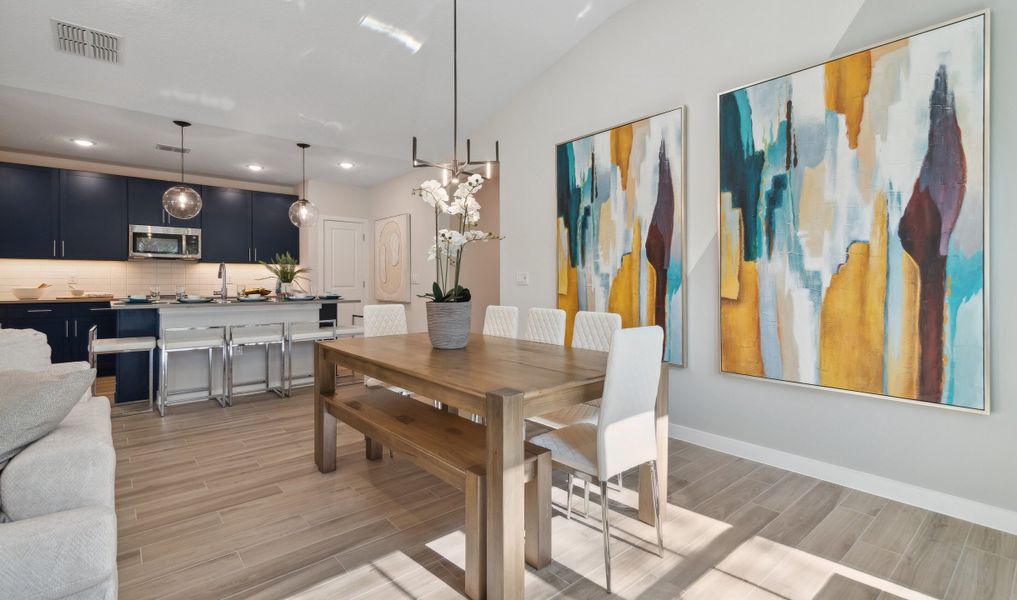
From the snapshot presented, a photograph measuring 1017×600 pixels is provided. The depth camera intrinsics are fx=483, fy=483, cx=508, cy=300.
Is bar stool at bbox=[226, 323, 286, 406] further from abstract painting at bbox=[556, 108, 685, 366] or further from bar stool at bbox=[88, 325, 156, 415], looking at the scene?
abstract painting at bbox=[556, 108, 685, 366]

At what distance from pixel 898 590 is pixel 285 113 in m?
5.30

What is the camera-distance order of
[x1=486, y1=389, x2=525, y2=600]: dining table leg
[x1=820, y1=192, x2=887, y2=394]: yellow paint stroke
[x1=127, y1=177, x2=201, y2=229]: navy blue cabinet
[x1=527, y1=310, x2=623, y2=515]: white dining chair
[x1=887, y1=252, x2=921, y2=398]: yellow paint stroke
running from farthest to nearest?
1. [x1=127, y1=177, x2=201, y2=229]: navy blue cabinet
2. [x1=527, y1=310, x2=623, y2=515]: white dining chair
3. [x1=820, y1=192, x2=887, y2=394]: yellow paint stroke
4. [x1=887, y1=252, x2=921, y2=398]: yellow paint stroke
5. [x1=486, y1=389, x2=525, y2=600]: dining table leg

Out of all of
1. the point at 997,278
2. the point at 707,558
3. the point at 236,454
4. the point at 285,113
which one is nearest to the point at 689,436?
the point at 707,558

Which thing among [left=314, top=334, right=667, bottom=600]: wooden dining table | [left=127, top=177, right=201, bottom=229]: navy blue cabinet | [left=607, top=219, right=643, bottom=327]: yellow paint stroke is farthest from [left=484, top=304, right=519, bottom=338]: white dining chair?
[left=127, top=177, right=201, bottom=229]: navy blue cabinet

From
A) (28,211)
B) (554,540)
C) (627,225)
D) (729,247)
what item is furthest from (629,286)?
(28,211)

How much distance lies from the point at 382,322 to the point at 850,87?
10.8 ft

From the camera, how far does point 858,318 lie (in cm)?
260

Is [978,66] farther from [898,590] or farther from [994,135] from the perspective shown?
[898,590]

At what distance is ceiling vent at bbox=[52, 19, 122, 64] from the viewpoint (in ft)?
10.5

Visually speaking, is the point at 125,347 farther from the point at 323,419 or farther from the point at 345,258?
the point at 345,258

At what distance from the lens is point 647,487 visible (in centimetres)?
228

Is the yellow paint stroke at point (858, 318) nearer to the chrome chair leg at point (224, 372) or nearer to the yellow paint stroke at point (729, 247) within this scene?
the yellow paint stroke at point (729, 247)

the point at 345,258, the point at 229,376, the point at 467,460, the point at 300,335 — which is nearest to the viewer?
the point at 467,460

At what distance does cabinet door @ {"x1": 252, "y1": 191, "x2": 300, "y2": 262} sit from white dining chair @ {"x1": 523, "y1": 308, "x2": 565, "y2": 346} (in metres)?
5.29
